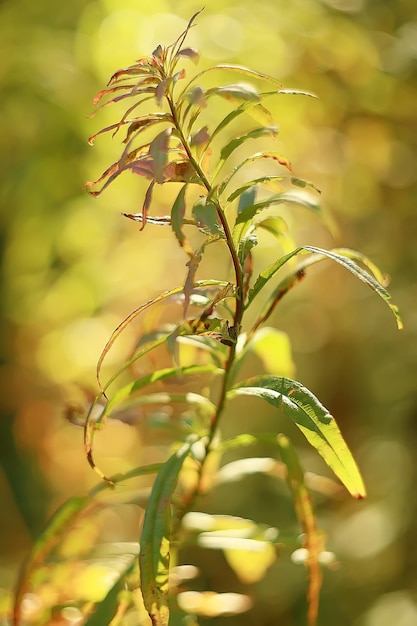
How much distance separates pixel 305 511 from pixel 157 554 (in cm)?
16

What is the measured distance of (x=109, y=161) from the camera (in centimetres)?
111

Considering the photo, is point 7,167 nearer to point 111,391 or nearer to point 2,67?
point 2,67

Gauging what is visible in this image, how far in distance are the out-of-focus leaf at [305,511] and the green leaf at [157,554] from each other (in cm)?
11

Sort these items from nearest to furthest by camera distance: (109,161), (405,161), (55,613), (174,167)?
(174,167) < (55,613) < (109,161) < (405,161)

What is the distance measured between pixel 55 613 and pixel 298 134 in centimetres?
83

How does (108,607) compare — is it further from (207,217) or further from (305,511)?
(207,217)

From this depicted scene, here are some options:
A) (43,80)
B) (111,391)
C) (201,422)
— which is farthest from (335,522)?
(43,80)

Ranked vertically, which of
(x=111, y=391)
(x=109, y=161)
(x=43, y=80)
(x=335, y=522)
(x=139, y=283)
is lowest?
(x=335, y=522)

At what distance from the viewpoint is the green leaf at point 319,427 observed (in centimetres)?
43

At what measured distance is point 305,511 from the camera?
57 centimetres

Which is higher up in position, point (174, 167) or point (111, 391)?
point (174, 167)

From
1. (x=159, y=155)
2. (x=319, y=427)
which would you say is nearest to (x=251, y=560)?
(x=319, y=427)

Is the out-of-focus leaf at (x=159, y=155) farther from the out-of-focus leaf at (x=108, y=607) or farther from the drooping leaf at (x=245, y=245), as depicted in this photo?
the out-of-focus leaf at (x=108, y=607)

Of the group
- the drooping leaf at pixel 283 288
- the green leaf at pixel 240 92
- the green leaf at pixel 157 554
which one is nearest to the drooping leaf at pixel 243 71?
the green leaf at pixel 240 92
